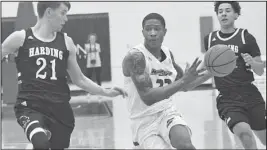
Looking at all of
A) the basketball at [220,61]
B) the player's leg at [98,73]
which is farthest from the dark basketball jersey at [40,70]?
the player's leg at [98,73]

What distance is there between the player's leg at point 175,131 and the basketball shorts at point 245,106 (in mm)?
998

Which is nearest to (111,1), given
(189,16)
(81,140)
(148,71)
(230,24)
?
(189,16)

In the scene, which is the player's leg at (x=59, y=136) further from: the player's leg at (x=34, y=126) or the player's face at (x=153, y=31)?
the player's face at (x=153, y=31)

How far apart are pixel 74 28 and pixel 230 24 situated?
947 centimetres

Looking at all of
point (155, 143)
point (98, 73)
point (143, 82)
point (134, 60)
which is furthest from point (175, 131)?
point (98, 73)

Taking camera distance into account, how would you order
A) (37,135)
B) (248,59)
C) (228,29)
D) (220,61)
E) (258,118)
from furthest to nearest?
(228,29), (258,118), (248,59), (220,61), (37,135)

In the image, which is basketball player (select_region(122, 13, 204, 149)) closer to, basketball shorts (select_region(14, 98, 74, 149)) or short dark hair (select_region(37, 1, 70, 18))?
basketball shorts (select_region(14, 98, 74, 149))

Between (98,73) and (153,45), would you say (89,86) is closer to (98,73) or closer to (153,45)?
(153,45)

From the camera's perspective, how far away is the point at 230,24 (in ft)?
18.4

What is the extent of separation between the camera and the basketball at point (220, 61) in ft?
16.0

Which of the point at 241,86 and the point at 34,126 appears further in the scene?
the point at 241,86

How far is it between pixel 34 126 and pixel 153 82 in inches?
44.5

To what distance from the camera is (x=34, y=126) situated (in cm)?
438

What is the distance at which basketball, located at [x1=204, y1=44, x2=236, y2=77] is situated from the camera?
4.86m
